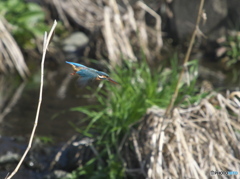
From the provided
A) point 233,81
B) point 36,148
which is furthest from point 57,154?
point 233,81

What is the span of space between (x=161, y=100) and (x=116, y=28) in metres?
2.84

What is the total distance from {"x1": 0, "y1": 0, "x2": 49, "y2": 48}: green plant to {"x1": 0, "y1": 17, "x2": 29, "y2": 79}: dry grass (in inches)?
28.5

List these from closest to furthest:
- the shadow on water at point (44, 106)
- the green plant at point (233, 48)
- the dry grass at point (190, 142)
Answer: the dry grass at point (190, 142), the shadow on water at point (44, 106), the green plant at point (233, 48)

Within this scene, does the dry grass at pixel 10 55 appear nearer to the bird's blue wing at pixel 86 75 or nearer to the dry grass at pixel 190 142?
the dry grass at pixel 190 142

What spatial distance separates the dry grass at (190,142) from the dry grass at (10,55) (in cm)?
269

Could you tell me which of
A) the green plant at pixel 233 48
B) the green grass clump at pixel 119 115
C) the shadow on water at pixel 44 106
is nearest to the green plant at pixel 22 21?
the shadow on water at pixel 44 106

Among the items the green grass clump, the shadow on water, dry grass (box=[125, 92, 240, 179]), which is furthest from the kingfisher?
the shadow on water

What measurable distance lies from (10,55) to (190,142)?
10.4ft

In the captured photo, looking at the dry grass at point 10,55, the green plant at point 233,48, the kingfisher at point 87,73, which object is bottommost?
the green plant at point 233,48

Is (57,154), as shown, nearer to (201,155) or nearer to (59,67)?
(201,155)

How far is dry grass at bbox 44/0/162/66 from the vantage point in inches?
204

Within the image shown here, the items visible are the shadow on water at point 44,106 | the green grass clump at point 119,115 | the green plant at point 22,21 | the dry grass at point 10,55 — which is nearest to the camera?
the green grass clump at point 119,115

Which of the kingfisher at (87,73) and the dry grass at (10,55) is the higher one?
the kingfisher at (87,73)

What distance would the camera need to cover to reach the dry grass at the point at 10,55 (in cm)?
470
